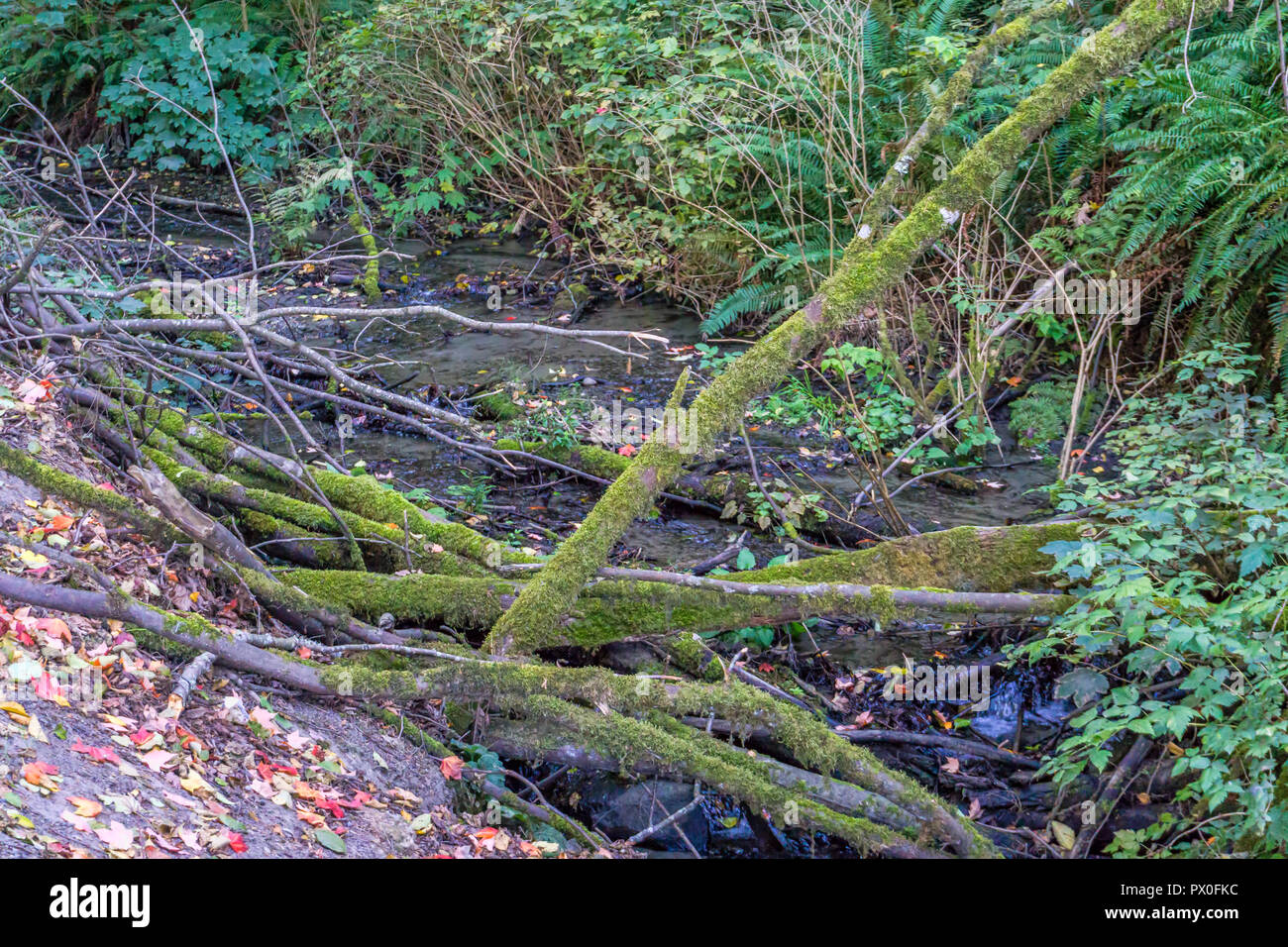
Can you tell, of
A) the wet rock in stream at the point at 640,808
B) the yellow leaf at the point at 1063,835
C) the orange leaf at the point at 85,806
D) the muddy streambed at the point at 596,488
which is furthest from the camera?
the muddy streambed at the point at 596,488

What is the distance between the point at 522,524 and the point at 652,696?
7.67 ft

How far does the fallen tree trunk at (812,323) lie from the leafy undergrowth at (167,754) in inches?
28.1

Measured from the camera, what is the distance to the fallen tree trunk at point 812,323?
148 inches

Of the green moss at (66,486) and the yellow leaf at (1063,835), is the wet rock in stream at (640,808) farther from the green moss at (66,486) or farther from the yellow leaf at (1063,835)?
the green moss at (66,486)

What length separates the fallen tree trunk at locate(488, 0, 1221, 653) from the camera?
377cm

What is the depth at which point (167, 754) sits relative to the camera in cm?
284

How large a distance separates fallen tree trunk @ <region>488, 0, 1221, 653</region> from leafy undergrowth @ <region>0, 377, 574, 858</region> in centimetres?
71

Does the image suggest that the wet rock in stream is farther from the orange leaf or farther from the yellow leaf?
the orange leaf

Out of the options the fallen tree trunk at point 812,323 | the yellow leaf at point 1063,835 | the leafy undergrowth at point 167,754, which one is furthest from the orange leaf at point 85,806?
the yellow leaf at point 1063,835

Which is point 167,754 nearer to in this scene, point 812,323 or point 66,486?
point 66,486

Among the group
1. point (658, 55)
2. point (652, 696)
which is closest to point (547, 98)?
point (658, 55)

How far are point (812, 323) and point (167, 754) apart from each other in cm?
270

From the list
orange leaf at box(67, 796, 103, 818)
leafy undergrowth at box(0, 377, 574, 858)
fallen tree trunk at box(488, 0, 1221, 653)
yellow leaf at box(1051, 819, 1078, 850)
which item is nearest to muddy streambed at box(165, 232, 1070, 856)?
yellow leaf at box(1051, 819, 1078, 850)

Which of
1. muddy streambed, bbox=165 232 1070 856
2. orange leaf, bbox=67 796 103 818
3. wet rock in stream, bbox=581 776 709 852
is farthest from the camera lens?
muddy streambed, bbox=165 232 1070 856
